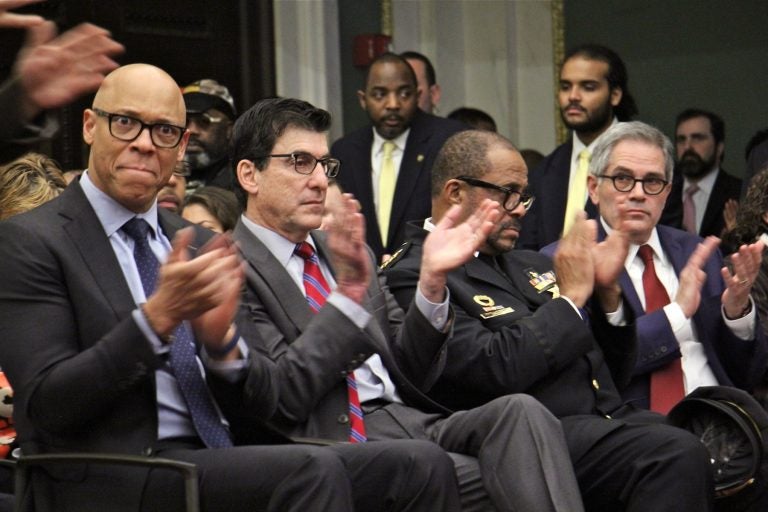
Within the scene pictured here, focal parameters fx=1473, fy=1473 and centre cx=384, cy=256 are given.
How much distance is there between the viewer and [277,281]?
12.9ft

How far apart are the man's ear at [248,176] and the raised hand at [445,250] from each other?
1.90ft

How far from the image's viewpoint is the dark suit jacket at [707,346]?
4.64 metres

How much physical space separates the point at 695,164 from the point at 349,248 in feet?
15.0

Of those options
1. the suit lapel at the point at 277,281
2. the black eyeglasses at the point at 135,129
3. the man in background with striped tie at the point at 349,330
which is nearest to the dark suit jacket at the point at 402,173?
Result: the man in background with striped tie at the point at 349,330

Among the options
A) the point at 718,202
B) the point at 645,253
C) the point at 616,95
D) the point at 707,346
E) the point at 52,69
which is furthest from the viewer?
the point at 718,202

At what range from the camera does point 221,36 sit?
7383 millimetres

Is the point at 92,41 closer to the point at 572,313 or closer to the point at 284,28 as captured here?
the point at 572,313

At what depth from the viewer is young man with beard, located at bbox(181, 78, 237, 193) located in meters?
5.89

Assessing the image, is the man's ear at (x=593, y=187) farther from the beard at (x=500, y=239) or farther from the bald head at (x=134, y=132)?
the bald head at (x=134, y=132)

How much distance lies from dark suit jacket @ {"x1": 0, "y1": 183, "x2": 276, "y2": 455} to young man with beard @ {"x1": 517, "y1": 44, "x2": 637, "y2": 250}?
110 inches

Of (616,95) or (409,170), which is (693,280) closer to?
(616,95)

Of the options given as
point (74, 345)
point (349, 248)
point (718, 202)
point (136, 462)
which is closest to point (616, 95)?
point (718, 202)

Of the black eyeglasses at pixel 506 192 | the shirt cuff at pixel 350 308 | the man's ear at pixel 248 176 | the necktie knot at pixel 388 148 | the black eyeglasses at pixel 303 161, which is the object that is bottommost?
the shirt cuff at pixel 350 308

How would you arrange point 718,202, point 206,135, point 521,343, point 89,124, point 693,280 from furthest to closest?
point 718,202 → point 206,135 → point 693,280 → point 521,343 → point 89,124
